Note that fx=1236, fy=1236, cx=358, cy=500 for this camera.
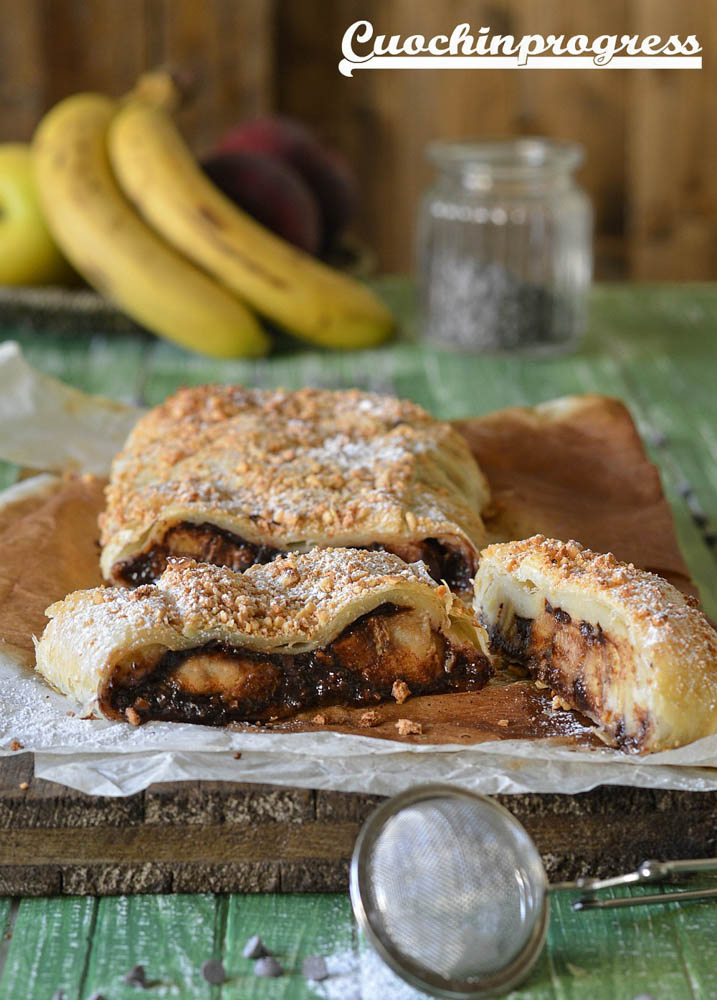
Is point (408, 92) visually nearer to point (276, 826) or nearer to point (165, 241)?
point (165, 241)

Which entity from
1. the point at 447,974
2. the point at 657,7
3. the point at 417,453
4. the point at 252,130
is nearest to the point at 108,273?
the point at 252,130

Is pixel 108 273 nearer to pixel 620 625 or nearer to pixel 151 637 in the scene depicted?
pixel 151 637

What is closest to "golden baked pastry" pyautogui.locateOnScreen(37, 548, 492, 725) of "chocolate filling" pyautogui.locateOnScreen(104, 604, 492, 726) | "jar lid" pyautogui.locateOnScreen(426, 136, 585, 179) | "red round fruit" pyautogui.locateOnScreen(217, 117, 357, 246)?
"chocolate filling" pyautogui.locateOnScreen(104, 604, 492, 726)

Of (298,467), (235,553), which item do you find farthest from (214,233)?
(235,553)

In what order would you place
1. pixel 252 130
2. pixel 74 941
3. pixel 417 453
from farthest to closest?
pixel 252 130 → pixel 417 453 → pixel 74 941

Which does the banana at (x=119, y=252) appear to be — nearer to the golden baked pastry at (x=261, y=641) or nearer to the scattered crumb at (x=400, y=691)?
the golden baked pastry at (x=261, y=641)

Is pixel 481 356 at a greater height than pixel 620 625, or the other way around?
pixel 620 625

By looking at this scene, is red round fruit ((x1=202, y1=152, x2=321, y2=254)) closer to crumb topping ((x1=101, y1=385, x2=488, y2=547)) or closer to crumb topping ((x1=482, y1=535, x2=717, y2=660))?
crumb topping ((x1=101, y1=385, x2=488, y2=547))
